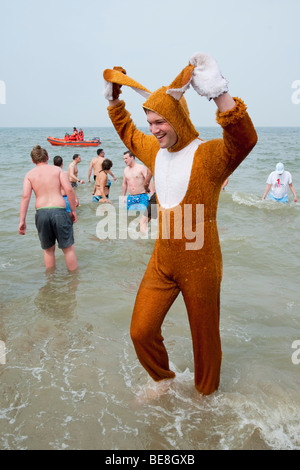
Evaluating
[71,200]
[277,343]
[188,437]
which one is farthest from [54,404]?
[71,200]

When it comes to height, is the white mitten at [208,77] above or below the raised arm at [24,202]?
above

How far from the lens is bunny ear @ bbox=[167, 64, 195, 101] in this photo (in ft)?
7.04

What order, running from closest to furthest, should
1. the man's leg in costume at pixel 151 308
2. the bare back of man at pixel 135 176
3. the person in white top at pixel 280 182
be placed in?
1. the man's leg in costume at pixel 151 308
2. the bare back of man at pixel 135 176
3. the person in white top at pixel 280 182

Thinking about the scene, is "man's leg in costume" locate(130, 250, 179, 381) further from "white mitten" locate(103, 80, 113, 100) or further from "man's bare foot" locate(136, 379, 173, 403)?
"white mitten" locate(103, 80, 113, 100)

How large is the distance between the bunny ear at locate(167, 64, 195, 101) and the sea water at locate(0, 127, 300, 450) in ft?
7.05

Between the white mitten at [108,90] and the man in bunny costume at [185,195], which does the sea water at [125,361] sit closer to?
the man in bunny costume at [185,195]

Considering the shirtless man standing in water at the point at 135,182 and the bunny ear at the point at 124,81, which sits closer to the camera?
the bunny ear at the point at 124,81

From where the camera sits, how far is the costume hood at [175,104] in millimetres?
2248

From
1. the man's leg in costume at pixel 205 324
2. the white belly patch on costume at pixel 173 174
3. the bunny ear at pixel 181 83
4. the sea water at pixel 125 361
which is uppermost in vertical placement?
the bunny ear at pixel 181 83

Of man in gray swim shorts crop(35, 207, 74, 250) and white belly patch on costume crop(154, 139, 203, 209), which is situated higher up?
white belly patch on costume crop(154, 139, 203, 209)

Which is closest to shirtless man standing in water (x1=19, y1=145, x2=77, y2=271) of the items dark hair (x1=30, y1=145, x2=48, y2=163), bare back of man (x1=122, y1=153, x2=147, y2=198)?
dark hair (x1=30, y1=145, x2=48, y2=163)

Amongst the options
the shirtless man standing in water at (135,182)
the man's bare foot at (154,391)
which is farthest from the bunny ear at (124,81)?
the shirtless man standing in water at (135,182)

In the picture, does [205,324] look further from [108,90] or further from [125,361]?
[108,90]

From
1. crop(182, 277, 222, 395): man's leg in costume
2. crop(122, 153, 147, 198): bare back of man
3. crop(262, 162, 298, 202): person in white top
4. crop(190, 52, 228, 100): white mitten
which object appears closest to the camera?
crop(190, 52, 228, 100): white mitten
